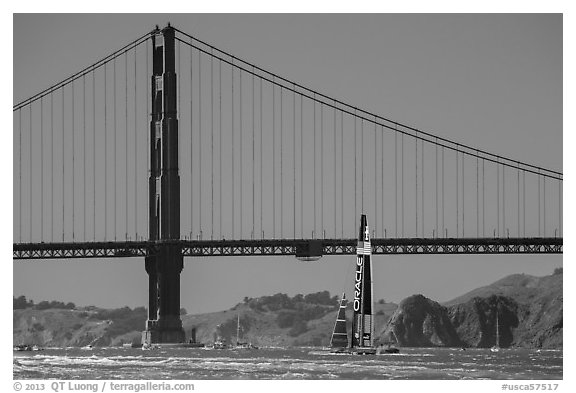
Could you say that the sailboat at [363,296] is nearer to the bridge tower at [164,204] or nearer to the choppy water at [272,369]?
the choppy water at [272,369]

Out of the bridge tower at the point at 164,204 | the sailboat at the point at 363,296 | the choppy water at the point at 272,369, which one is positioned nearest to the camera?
the choppy water at the point at 272,369

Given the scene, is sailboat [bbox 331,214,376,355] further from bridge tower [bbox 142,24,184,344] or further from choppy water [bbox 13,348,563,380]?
bridge tower [bbox 142,24,184,344]

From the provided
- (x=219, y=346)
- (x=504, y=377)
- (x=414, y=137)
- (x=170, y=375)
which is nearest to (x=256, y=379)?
(x=170, y=375)

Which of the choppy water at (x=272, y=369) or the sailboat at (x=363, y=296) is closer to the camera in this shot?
the choppy water at (x=272, y=369)

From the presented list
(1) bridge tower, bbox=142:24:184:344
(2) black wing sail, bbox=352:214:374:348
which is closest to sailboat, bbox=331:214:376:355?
(2) black wing sail, bbox=352:214:374:348

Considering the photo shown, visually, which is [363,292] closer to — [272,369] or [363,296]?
[363,296]

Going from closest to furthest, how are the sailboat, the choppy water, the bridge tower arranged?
the choppy water < the sailboat < the bridge tower

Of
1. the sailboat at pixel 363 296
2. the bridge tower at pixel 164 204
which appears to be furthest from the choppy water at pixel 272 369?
the bridge tower at pixel 164 204
